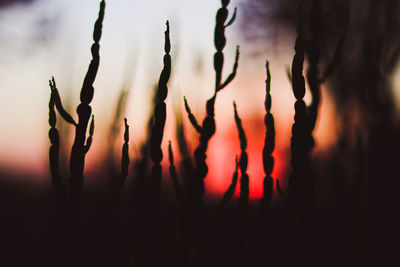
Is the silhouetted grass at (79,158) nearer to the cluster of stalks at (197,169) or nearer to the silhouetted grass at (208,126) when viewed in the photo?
the cluster of stalks at (197,169)

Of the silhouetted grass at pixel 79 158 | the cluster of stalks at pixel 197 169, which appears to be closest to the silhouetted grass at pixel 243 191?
the cluster of stalks at pixel 197 169

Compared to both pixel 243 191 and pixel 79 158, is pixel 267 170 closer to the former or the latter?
pixel 243 191

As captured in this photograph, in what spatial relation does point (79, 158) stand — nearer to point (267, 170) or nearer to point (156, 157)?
point (156, 157)

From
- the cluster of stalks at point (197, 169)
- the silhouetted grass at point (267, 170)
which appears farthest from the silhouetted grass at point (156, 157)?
the silhouetted grass at point (267, 170)

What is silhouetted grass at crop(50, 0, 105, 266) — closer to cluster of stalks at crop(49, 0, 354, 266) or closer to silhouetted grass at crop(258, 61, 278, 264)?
cluster of stalks at crop(49, 0, 354, 266)

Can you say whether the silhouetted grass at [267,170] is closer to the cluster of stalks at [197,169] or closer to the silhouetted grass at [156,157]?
the cluster of stalks at [197,169]

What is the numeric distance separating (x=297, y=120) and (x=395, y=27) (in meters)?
0.90

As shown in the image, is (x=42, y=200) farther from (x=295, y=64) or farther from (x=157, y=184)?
(x=295, y=64)

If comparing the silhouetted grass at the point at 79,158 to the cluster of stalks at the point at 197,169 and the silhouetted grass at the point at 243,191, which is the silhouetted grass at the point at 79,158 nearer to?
the cluster of stalks at the point at 197,169

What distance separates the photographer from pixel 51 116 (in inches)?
15.7

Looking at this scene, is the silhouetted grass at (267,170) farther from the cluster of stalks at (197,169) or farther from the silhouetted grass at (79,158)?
the silhouetted grass at (79,158)

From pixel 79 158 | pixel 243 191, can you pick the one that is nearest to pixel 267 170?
pixel 243 191

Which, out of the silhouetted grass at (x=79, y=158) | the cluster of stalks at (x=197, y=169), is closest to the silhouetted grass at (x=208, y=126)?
the cluster of stalks at (x=197, y=169)

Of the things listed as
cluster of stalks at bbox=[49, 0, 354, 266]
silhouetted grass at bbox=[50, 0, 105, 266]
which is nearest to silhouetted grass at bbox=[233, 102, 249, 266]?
cluster of stalks at bbox=[49, 0, 354, 266]
